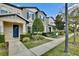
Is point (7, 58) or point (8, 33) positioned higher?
point (8, 33)

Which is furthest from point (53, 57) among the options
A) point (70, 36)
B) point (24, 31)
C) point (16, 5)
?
point (16, 5)

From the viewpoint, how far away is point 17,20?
8.12 ft

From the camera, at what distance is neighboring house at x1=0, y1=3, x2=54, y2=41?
7.85 feet

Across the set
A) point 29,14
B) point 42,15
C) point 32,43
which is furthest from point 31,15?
Answer: point 32,43

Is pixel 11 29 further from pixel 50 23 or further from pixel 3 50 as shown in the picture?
pixel 50 23

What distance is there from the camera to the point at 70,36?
8.27ft

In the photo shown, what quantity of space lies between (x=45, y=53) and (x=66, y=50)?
31cm

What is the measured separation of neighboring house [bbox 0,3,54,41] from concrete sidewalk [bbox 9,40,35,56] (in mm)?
86

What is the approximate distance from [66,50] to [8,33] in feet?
2.90

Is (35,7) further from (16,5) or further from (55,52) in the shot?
(55,52)

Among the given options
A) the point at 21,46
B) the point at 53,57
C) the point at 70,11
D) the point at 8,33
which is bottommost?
the point at 53,57

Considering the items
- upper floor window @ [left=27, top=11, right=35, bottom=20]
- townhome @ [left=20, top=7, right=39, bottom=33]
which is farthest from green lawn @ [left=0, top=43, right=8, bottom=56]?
upper floor window @ [left=27, top=11, right=35, bottom=20]

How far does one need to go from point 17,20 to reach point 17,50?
439 mm

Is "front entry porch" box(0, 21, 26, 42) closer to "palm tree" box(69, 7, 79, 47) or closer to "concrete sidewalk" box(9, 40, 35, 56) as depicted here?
"concrete sidewalk" box(9, 40, 35, 56)
